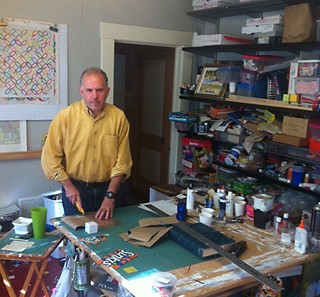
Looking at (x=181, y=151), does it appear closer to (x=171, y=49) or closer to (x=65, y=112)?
(x=171, y=49)

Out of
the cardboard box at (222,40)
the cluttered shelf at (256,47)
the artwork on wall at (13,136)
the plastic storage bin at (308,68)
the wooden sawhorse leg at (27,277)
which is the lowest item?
the wooden sawhorse leg at (27,277)

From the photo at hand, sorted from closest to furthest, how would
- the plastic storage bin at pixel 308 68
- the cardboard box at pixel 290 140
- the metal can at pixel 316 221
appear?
the metal can at pixel 316 221, the plastic storage bin at pixel 308 68, the cardboard box at pixel 290 140

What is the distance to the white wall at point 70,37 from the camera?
3219 millimetres

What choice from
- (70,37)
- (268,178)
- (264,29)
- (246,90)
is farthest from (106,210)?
(264,29)

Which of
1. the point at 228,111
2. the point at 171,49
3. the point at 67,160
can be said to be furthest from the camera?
the point at 171,49

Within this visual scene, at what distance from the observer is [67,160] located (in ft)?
8.27

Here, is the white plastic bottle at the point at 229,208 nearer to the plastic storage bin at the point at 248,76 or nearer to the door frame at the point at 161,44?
the plastic storage bin at the point at 248,76

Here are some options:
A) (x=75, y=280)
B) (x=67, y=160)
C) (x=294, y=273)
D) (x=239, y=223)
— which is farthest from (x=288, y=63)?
(x=75, y=280)

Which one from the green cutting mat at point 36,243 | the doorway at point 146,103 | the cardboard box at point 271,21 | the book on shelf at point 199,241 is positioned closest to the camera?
the book on shelf at point 199,241

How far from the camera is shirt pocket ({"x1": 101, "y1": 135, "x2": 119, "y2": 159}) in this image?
8.23 ft

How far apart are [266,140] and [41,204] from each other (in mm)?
2066

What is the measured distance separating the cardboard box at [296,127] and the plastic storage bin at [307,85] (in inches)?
7.9

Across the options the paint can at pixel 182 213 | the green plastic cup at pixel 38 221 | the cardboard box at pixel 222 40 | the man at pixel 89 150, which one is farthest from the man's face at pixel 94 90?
the cardboard box at pixel 222 40

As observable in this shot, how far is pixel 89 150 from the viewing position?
2.49 m
